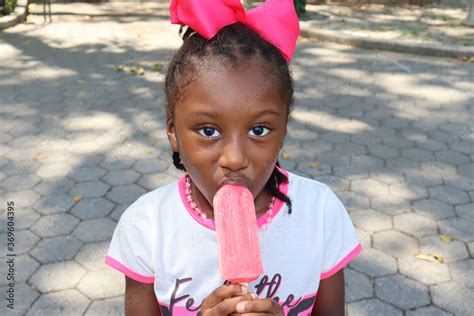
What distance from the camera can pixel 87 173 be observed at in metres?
5.13

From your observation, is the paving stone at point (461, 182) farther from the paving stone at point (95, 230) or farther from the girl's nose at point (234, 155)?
the girl's nose at point (234, 155)

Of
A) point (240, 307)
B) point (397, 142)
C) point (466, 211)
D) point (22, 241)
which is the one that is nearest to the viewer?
point (240, 307)

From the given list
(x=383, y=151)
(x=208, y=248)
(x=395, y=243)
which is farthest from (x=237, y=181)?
(x=383, y=151)

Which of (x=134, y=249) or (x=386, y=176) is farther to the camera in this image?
(x=386, y=176)

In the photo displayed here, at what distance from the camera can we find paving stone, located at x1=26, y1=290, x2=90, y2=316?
137 inches

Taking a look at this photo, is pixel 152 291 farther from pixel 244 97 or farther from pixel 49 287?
pixel 49 287

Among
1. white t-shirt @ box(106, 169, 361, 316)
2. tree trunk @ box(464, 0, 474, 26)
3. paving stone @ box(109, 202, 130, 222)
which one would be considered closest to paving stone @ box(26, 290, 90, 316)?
paving stone @ box(109, 202, 130, 222)

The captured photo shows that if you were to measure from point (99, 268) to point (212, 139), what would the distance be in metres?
2.69

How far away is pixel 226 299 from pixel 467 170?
14.2ft

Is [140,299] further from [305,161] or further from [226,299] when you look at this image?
[305,161]

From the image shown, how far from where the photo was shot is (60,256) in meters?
3.98

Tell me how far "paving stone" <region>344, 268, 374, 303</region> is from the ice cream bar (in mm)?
2292

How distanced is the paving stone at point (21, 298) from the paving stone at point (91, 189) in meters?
1.21

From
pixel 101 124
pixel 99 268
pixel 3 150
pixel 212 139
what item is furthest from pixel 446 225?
pixel 3 150
